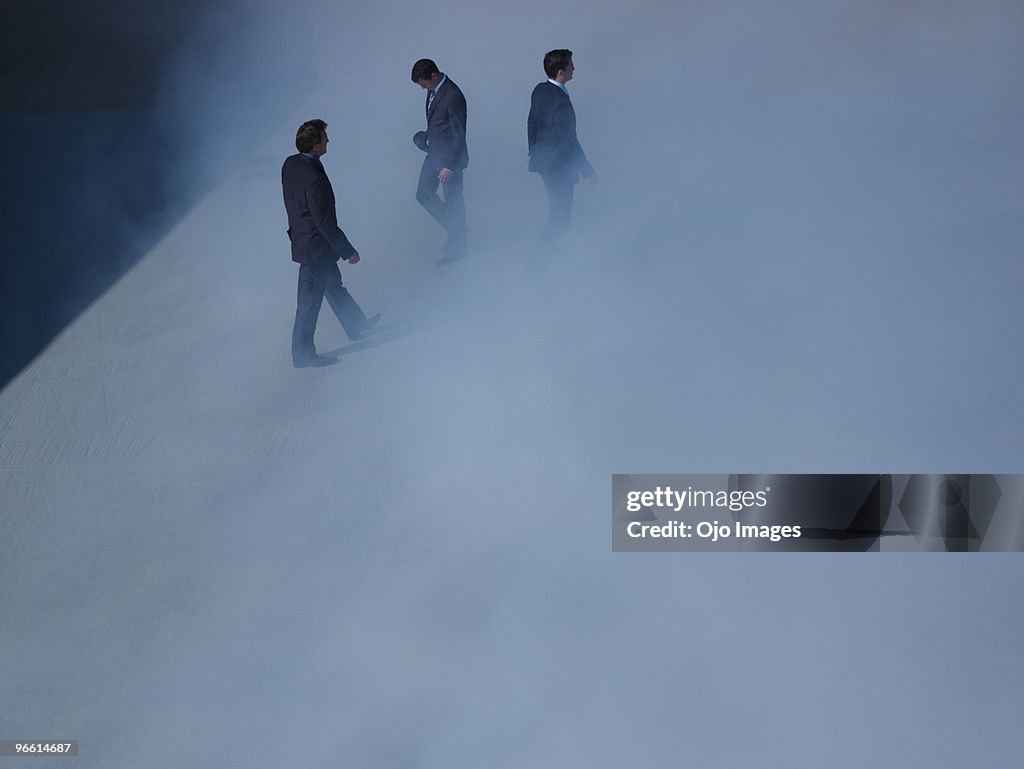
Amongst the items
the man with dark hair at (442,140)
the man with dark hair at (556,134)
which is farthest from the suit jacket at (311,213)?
the man with dark hair at (556,134)

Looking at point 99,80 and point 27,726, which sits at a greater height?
point 99,80

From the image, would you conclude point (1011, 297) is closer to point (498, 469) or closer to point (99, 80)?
point (498, 469)

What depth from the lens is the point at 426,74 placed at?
7.34m

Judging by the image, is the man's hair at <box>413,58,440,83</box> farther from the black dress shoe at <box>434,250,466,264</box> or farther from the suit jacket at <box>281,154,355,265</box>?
the black dress shoe at <box>434,250,466,264</box>

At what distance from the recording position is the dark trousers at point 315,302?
6684 millimetres

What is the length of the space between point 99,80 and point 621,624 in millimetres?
9493

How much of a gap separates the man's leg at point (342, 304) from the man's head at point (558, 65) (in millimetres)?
Answer: 2122

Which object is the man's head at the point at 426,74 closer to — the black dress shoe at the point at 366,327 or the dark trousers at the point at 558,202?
the dark trousers at the point at 558,202

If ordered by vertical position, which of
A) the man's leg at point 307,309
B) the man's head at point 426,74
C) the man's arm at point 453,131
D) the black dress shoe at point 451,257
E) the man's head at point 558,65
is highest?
the man's head at point 558,65

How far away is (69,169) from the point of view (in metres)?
9.90

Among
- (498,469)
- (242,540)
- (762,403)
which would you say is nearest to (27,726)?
(242,540)

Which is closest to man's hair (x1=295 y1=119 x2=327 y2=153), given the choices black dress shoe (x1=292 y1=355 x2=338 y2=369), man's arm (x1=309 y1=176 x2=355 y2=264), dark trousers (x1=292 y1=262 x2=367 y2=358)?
man's arm (x1=309 y1=176 x2=355 y2=264)

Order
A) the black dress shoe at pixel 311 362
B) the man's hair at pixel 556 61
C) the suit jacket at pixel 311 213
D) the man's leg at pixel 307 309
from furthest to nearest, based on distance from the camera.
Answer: the man's hair at pixel 556 61
the black dress shoe at pixel 311 362
the man's leg at pixel 307 309
the suit jacket at pixel 311 213

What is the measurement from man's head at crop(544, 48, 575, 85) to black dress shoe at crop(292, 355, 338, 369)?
255 cm
